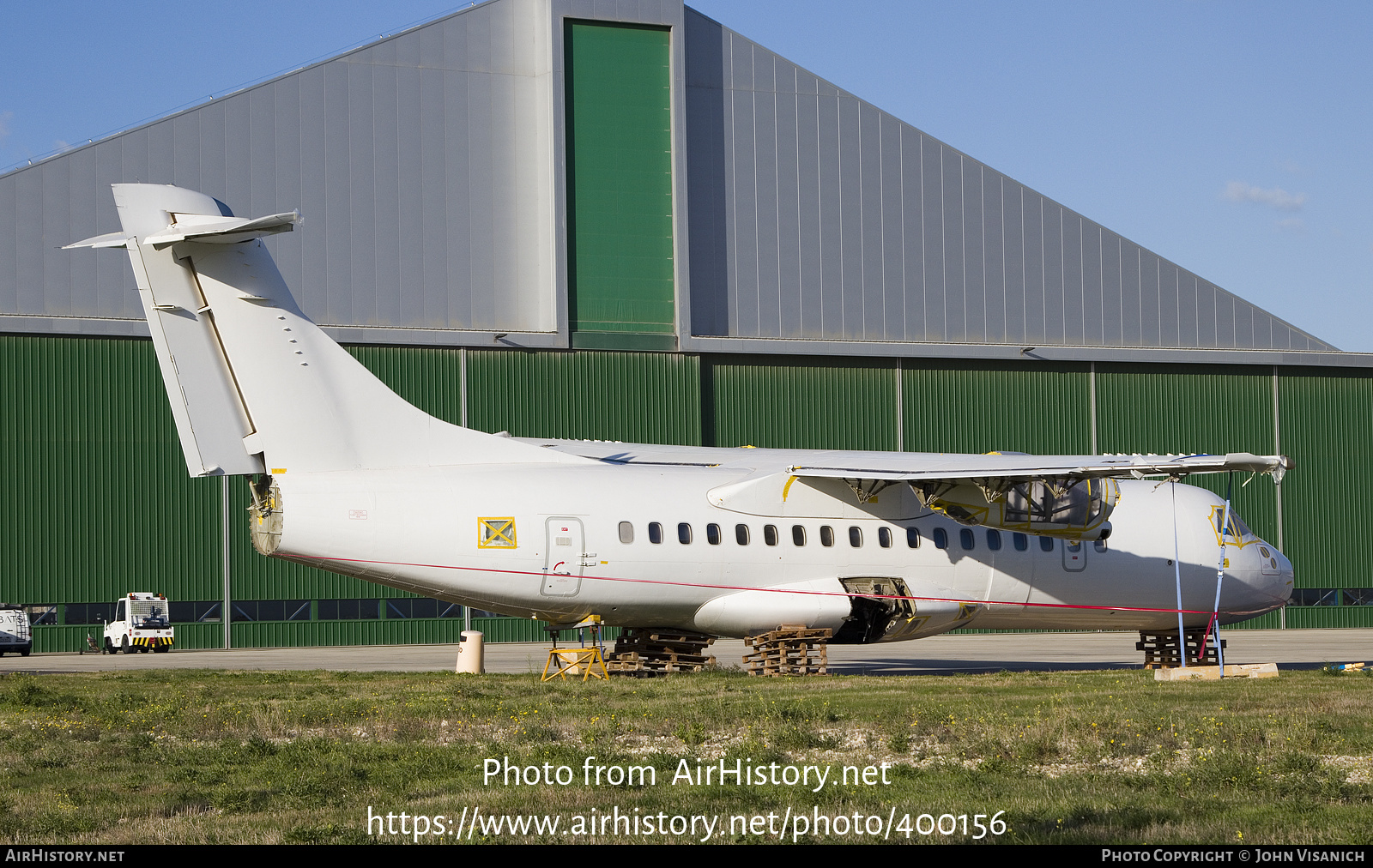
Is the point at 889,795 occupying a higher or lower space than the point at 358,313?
lower

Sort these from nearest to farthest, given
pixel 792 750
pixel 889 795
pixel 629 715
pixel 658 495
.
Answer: pixel 889 795, pixel 792 750, pixel 629 715, pixel 658 495

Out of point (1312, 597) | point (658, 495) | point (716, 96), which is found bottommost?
point (1312, 597)

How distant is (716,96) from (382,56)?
10824mm

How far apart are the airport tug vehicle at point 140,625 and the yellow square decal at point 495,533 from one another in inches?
867

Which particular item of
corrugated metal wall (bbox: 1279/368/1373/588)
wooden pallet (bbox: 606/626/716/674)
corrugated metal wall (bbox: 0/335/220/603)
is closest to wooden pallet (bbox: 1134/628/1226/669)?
wooden pallet (bbox: 606/626/716/674)

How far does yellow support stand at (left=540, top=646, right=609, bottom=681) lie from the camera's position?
74.3ft

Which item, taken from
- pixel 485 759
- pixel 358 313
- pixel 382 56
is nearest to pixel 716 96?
pixel 382 56

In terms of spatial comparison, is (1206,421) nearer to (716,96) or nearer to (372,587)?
(716,96)

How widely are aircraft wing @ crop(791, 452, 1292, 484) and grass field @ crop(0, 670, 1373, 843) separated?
3.41 meters

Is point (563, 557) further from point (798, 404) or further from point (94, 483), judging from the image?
point (798, 404)

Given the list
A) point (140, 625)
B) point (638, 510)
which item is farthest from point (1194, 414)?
point (140, 625)

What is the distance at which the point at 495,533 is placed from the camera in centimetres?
2044

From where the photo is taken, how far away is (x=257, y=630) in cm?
4138

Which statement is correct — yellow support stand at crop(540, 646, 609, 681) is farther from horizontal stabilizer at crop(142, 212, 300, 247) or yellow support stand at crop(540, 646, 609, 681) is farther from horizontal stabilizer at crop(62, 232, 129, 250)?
horizontal stabilizer at crop(62, 232, 129, 250)
